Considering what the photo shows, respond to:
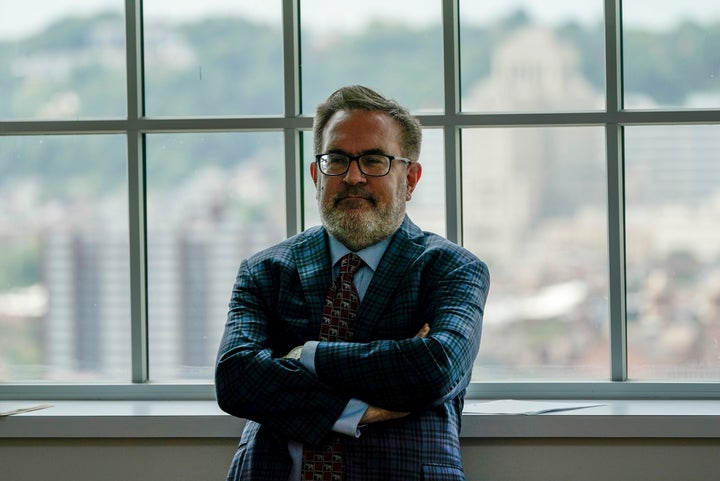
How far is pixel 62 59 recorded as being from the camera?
2678 millimetres

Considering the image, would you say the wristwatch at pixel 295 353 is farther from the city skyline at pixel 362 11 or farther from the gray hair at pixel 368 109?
the city skyline at pixel 362 11

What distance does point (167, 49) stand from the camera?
2.66 meters

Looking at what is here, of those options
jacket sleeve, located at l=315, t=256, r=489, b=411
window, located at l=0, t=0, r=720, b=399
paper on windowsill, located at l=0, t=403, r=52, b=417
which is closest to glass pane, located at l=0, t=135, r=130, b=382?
window, located at l=0, t=0, r=720, b=399

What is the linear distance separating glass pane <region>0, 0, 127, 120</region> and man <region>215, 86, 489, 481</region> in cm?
80

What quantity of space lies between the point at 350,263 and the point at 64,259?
3.30ft

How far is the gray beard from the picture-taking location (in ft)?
6.93

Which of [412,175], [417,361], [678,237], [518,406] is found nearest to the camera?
[417,361]

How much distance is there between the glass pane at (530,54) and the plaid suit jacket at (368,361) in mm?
626

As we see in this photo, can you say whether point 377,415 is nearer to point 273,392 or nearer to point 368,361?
point 368,361

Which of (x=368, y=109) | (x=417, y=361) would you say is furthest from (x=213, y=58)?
(x=417, y=361)

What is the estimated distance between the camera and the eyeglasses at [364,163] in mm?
2121

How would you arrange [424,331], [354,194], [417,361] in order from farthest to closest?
[354,194] → [424,331] → [417,361]

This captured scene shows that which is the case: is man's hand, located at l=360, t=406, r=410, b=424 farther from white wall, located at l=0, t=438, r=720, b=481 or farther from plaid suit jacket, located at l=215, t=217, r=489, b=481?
white wall, located at l=0, t=438, r=720, b=481

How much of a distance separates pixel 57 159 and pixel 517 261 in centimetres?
139
